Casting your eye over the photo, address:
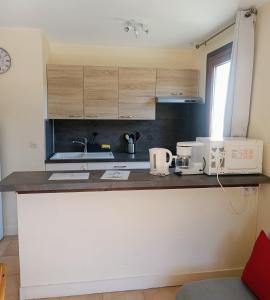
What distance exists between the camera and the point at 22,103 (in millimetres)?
3098

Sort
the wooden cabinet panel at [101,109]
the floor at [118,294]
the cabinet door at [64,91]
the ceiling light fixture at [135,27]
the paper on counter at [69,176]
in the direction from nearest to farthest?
the paper on counter at [69,176] < the floor at [118,294] < the ceiling light fixture at [135,27] < the cabinet door at [64,91] < the wooden cabinet panel at [101,109]

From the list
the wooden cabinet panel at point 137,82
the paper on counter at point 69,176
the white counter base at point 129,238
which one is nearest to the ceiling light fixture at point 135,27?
the wooden cabinet panel at point 137,82

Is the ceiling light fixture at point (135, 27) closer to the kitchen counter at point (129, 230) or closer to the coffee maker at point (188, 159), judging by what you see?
the coffee maker at point (188, 159)

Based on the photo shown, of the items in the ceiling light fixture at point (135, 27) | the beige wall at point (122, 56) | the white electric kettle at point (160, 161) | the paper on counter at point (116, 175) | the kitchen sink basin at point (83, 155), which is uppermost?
the ceiling light fixture at point (135, 27)

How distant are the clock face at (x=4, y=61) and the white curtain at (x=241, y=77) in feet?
7.84

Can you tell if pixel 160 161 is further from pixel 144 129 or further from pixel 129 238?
pixel 144 129

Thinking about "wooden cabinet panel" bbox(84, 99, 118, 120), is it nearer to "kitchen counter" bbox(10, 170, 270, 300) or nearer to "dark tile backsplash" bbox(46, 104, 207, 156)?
"dark tile backsplash" bbox(46, 104, 207, 156)

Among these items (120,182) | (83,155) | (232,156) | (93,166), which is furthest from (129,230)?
(83,155)

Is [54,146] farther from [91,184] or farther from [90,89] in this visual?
[91,184]

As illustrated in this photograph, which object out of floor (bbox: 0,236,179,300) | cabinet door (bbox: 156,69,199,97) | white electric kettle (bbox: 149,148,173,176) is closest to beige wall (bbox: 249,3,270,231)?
white electric kettle (bbox: 149,148,173,176)

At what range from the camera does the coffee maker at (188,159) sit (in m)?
2.18

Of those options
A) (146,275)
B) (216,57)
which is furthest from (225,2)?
(146,275)

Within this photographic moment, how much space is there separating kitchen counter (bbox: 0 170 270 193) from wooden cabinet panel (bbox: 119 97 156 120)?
143 cm

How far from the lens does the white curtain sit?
91.0 inches
